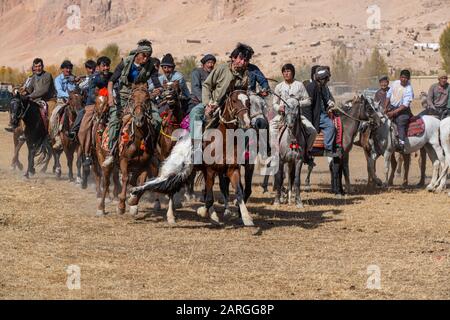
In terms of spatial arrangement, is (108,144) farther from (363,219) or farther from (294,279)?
(294,279)

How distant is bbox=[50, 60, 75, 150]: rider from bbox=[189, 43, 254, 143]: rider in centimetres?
861

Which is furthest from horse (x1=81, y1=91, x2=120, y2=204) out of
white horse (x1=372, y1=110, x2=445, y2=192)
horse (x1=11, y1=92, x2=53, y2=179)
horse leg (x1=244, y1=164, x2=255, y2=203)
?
white horse (x1=372, y1=110, x2=445, y2=192)

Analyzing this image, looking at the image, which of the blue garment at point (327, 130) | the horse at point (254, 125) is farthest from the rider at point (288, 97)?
the horse at point (254, 125)

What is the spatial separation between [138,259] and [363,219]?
17.1ft

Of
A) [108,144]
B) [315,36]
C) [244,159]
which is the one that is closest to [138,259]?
[244,159]

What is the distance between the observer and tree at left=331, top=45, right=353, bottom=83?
232 feet

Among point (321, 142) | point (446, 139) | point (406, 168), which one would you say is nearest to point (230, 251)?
point (321, 142)

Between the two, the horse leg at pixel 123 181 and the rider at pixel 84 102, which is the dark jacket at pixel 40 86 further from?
the horse leg at pixel 123 181

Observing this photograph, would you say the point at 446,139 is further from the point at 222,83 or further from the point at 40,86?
the point at 40,86

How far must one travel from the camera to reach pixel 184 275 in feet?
34.9

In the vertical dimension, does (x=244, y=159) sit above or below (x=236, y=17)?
below

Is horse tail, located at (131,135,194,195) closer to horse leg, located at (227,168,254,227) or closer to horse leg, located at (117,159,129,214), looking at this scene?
horse leg, located at (227,168,254,227)

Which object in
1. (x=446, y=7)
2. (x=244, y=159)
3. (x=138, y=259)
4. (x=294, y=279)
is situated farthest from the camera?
(x=446, y=7)

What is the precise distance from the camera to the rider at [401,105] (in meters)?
20.8
